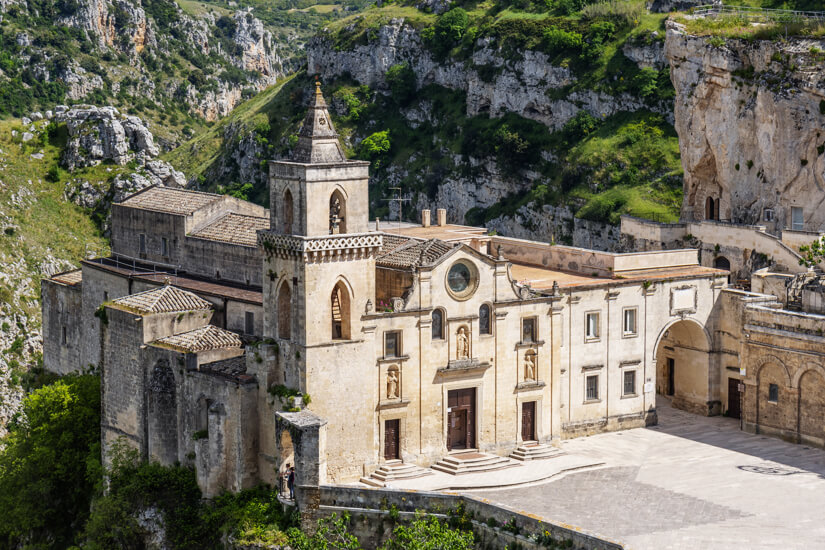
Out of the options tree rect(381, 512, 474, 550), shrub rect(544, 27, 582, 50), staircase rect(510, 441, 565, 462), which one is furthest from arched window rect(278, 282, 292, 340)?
shrub rect(544, 27, 582, 50)

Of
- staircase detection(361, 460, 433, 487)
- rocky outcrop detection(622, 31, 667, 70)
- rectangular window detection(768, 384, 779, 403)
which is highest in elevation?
rocky outcrop detection(622, 31, 667, 70)

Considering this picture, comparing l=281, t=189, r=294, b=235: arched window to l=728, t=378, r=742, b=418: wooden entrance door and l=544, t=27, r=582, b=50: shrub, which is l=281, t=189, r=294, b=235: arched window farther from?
l=544, t=27, r=582, b=50: shrub

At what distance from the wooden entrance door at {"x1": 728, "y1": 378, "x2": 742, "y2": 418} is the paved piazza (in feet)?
5.52

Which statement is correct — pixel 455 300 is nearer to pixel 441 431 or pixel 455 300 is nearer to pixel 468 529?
pixel 441 431

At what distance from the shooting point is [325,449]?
56625 millimetres

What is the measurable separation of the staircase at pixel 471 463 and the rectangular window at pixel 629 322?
31.4 feet

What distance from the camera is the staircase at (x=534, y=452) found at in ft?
203

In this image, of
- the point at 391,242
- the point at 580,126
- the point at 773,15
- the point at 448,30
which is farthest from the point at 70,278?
the point at 448,30

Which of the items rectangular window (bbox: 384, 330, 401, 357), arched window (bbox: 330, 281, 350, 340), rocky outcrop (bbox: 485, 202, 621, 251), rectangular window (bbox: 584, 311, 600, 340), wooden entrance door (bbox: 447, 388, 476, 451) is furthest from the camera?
rocky outcrop (bbox: 485, 202, 621, 251)

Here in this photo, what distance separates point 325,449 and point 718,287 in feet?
74.2

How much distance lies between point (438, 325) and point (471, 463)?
5.73 m

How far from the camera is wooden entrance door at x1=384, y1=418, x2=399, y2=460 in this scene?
5956 centimetres

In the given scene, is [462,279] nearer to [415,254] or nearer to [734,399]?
[415,254]

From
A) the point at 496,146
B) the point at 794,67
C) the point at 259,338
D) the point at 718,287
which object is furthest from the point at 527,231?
the point at 259,338
